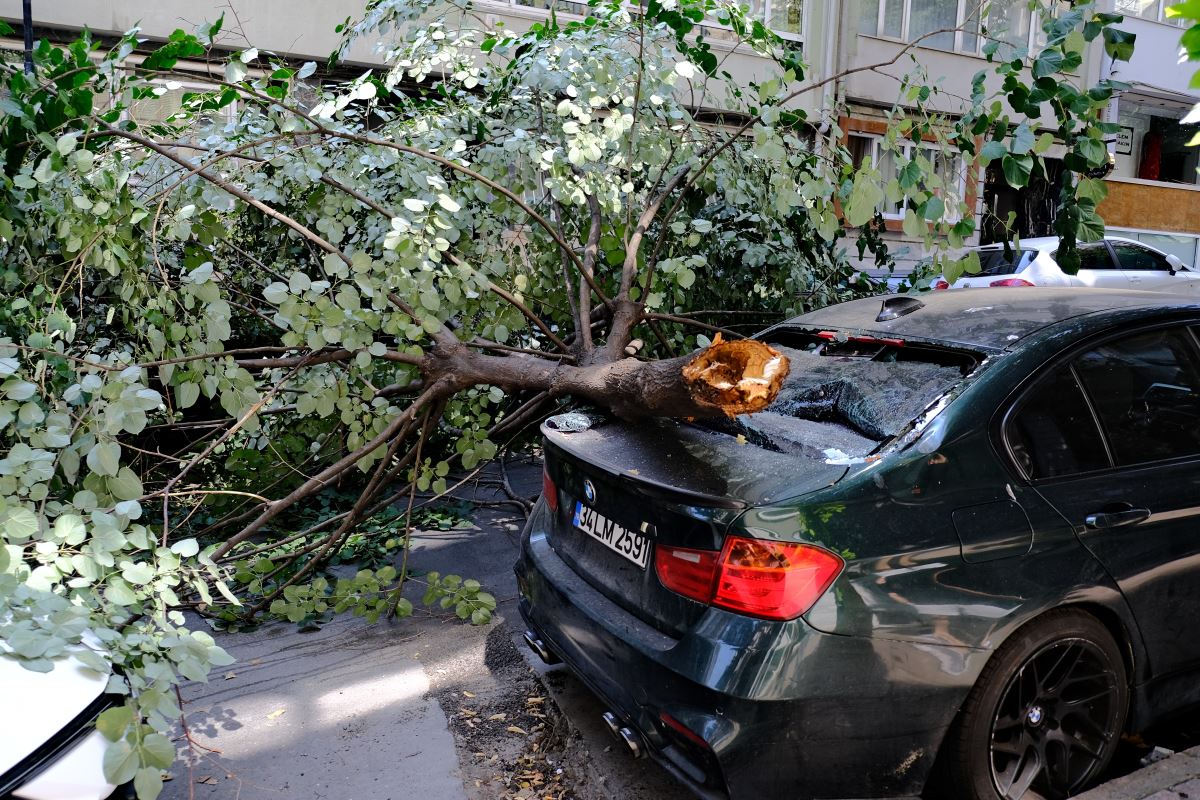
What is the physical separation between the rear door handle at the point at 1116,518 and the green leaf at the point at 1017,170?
5.21ft

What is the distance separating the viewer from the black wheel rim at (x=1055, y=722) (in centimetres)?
271

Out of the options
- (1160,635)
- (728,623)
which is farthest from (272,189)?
(1160,635)

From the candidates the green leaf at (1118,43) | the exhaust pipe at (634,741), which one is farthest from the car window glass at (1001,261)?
the exhaust pipe at (634,741)

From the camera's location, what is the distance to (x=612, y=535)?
2943 mm

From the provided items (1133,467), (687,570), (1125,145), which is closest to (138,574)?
(687,570)

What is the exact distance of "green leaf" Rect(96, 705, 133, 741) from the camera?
2168 millimetres

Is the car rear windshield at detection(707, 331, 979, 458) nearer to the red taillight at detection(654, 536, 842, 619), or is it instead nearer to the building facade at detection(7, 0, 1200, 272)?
the red taillight at detection(654, 536, 842, 619)

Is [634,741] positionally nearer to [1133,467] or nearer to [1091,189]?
[1133,467]

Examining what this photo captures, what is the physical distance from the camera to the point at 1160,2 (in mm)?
22500

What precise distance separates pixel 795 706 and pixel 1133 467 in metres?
1.46

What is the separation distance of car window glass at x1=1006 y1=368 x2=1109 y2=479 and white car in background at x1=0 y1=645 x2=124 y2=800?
8.44ft

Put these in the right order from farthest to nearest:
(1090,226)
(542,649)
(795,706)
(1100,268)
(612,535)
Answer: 1. (1100,268)
2. (1090,226)
3. (542,649)
4. (612,535)
5. (795,706)

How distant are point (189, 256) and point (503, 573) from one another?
2.32m

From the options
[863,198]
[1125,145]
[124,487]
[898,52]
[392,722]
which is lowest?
[392,722]
